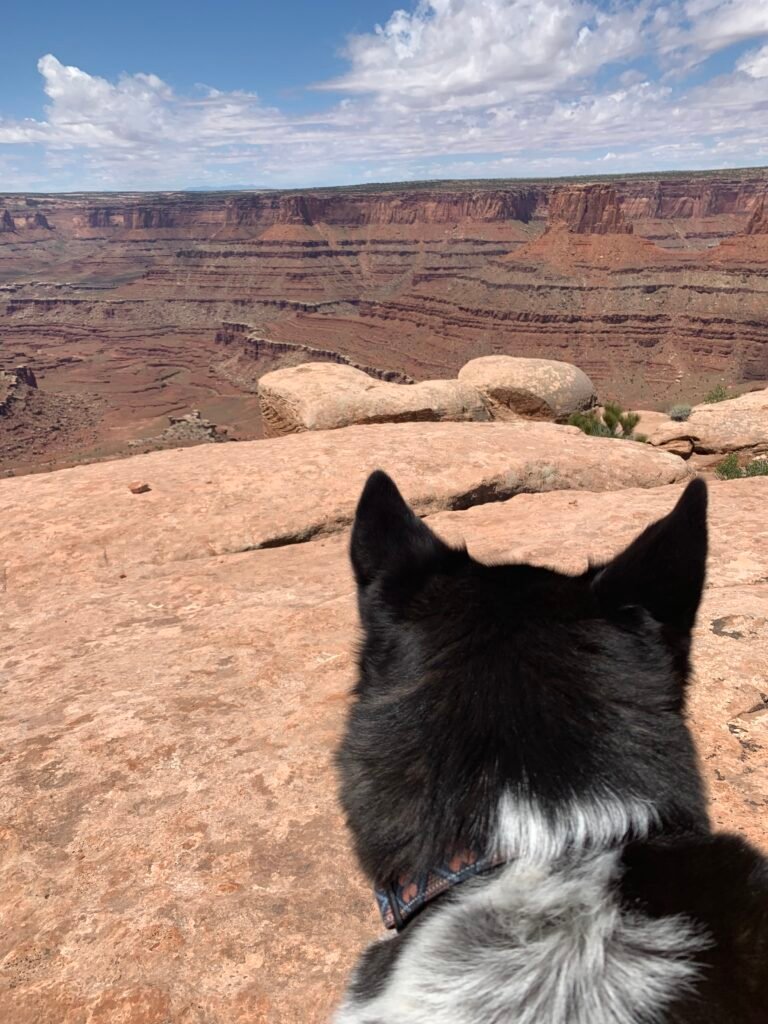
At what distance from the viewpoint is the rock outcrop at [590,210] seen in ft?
298

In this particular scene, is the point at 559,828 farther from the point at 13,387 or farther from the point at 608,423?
the point at 13,387

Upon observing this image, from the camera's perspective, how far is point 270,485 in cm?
686

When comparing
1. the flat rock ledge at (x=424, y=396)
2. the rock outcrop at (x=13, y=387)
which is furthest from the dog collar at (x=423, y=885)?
the rock outcrop at (x=13, y=387)

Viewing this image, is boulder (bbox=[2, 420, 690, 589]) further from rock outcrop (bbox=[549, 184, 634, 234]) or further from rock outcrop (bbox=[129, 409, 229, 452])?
rock outcrop (bbox=[549, 184, 634, 234])

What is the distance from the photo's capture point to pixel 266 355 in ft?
304

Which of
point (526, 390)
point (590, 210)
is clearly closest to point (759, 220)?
point (590, 210)

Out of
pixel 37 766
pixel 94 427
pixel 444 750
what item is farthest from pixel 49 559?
pixel 94 427

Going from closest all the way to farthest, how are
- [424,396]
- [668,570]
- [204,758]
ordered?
[668,570] < [204,758] < [424,396]

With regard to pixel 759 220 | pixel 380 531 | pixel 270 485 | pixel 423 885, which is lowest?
pixel 270 485

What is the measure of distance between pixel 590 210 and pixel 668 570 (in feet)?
340

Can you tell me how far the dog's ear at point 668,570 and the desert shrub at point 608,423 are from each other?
1275 cm

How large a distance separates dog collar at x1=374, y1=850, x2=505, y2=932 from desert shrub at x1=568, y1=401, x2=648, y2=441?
13.1 meters

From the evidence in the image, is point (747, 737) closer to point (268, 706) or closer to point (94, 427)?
point (268, 706)

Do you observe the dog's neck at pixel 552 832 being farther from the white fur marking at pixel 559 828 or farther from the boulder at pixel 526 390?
the boulder at pixel 526 390
